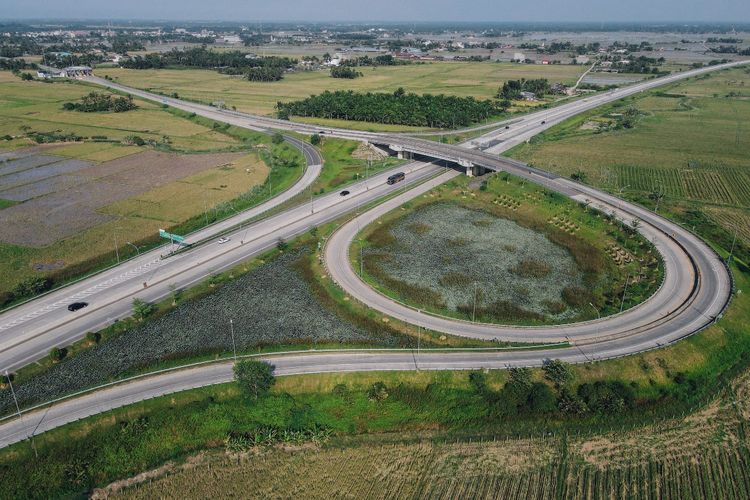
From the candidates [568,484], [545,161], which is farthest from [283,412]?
[545,161]

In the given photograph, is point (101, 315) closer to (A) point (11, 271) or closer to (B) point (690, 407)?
(A) point (11, 271)

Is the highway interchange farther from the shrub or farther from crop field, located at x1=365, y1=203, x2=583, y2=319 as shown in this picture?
the shrub

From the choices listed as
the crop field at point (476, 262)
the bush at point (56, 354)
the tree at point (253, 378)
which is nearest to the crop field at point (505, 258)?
the crop field at point (476, 262)

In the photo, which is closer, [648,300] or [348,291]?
[648,300]

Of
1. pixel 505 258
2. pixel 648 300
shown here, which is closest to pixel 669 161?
pixel 505 258

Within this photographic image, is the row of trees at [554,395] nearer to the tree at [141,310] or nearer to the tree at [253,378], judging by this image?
the tree at [253,378]

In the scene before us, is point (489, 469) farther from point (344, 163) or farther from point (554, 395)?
point (344, 163)

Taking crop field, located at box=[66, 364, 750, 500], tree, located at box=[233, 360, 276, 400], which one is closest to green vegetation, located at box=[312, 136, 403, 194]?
tree, located at box=[233, 360, 276, 400]

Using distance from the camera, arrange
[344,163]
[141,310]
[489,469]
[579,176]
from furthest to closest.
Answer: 1. [344,163]
2. [579,176]
3. [141,310]
4. [489,469]
